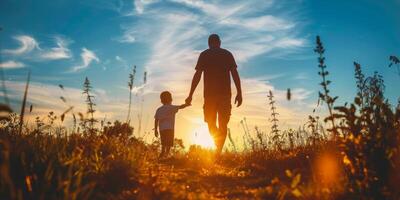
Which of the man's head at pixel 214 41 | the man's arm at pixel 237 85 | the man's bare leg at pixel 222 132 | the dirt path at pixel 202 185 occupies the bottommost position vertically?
the dirt path at pixel 202 185

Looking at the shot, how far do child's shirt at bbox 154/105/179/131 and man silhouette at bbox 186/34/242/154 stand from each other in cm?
134

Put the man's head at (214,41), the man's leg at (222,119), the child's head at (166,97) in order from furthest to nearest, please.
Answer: the child's head at (166,97) < the man's head at (214,41) < the man's leg at (222,119)

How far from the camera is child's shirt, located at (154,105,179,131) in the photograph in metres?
10.3

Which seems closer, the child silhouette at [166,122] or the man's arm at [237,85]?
the man's arm at [237,85]

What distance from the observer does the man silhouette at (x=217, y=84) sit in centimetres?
882

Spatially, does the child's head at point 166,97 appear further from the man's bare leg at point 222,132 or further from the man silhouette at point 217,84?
the man's bare leg at point 222,132

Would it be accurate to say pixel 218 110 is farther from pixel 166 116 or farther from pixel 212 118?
pixel 166 116

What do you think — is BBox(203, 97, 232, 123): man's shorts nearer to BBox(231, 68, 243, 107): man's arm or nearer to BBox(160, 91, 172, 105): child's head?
BBox(231, 68, 243, 107): man's arm

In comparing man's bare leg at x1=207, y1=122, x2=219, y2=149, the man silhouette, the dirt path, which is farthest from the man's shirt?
the dirt path

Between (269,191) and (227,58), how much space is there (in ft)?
19.2

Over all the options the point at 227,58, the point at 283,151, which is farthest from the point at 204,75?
the point at 283,151

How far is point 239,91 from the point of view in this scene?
9133 millimetres

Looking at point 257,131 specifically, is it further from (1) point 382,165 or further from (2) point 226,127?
(1) point 382,165

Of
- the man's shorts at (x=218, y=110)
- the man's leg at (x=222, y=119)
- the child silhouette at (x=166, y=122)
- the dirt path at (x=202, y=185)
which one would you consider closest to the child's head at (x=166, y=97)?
the child silhouette at (x=166, y=122)
